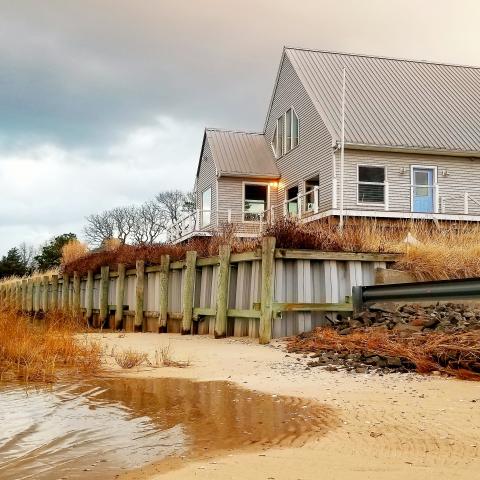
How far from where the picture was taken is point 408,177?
82.8ft

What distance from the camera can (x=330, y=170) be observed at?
81.1 ft

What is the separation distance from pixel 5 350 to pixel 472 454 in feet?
22.3

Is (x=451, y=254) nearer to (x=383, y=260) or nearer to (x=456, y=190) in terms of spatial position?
(x=383, y=260)

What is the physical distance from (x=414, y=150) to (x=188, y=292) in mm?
13964

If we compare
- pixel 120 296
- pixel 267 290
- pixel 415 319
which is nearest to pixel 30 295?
pixel 120 296

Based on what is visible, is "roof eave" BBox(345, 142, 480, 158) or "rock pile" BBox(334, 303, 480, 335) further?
"roof eave" BBox(345, 142, 480, 158)

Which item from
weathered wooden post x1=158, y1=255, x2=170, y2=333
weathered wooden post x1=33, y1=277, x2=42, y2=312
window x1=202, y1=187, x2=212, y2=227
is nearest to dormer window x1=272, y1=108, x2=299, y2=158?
window x1=202, y1=187, x2=212, y2=227

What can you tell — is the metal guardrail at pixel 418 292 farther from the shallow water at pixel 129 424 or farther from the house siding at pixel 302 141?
the house siding at pixel 302 141

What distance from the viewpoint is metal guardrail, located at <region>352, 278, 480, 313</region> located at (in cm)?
1039

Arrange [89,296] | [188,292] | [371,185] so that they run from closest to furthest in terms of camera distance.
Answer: [188,292] → [89,296] → [371,185]

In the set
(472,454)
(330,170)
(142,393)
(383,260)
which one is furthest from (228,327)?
(330,170)

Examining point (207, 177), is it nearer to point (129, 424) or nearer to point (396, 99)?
point (396, 99)

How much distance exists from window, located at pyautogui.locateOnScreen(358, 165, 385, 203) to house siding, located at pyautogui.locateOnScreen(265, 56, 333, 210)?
4.34 feet

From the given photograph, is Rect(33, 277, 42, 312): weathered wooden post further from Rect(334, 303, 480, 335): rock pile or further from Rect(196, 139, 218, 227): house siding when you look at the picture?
Rect(334, 303, 480, 335): rock pile
